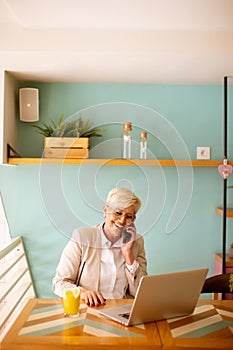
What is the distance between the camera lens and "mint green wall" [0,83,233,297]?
3.48 m

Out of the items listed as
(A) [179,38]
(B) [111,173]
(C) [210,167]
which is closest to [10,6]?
(A) [179,38]

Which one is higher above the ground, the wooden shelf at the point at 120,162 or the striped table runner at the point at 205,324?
the wooden shelf at the point at 120,162

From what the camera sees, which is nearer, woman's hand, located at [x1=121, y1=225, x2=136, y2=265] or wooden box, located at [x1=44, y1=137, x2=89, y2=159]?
woman's hand, located at [x1=121, y1=225, x2=136, y2=265]

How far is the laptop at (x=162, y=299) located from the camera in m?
1.91

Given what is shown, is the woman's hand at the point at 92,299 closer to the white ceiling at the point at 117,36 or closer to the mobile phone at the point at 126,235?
the mobile phone at the point at 126,235

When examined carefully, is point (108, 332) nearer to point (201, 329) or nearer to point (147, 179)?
point (201, 329)

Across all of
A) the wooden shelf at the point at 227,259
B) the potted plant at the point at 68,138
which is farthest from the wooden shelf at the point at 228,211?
the potted plant at the point at 68,138

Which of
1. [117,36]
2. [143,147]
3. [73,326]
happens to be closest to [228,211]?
[143,147]

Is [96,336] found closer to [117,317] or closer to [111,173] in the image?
[117,317]

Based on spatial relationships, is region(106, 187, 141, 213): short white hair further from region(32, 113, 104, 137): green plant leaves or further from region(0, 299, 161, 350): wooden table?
region(32, 113, 104, 137): green plant leaves

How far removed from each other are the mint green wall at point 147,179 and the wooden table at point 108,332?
1.36 meters

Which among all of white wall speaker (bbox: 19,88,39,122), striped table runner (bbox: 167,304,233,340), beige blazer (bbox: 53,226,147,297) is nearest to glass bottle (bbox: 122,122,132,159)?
white wall speaker (bbox: 19,88,39,122)

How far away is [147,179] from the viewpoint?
3461 mm

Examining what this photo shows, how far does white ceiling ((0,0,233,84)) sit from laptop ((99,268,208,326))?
1272 millimetres
